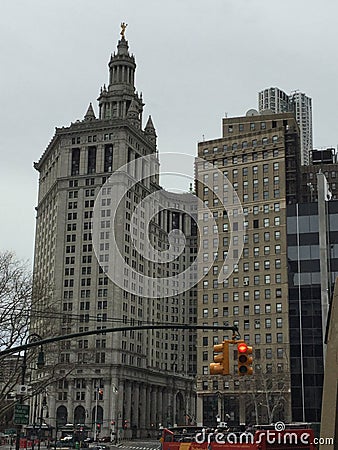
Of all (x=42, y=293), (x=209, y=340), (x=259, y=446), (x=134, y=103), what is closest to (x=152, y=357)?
(x=209, y=340)

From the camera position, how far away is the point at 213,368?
2417cm

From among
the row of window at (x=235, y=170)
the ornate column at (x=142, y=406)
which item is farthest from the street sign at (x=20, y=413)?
the ornate column at (x=142, y=406)

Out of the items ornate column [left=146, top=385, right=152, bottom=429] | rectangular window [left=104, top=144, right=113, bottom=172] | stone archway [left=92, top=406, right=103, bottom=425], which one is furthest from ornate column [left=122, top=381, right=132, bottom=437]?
rectangular window [left=104, top=144, right=113, bottom=172]

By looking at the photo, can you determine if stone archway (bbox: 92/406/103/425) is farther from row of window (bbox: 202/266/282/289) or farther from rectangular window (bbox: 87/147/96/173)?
rectangular window (bbox: 87/147/96/173)

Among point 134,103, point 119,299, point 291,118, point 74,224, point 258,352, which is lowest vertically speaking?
point 258,352

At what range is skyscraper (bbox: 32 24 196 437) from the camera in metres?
142

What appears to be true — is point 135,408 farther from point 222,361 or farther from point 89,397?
point 222,361

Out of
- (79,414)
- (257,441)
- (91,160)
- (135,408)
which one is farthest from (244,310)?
(257,441)

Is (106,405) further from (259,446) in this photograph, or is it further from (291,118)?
(259,446)

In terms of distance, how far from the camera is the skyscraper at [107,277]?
142 m

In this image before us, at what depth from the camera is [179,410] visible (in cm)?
16938

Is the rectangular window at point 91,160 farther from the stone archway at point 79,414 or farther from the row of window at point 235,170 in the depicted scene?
the stone archway at point 79,414

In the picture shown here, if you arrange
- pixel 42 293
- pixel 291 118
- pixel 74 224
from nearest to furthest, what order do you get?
pixel 42 293 → pixel 291 118 → pixel 74 224

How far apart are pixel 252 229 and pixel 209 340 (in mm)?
19125
